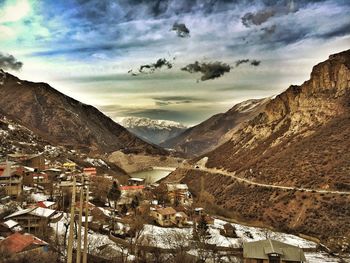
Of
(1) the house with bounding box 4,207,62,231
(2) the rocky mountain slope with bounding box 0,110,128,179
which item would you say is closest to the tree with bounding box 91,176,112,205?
(1) the house with bounding box 4,207,62,231

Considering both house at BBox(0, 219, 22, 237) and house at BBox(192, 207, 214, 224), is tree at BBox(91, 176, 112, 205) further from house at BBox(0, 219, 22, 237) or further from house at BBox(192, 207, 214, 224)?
house at BBox(0, 219, 22, 237)

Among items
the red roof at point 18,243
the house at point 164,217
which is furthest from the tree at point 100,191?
the red roof at point 18,243

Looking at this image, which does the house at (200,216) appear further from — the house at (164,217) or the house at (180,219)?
the house at (164,217)

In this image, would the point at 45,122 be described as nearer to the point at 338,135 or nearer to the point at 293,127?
the point at 293,127

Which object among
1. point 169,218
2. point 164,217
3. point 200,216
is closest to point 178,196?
point 200,216

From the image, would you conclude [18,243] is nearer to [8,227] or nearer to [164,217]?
[8,227]

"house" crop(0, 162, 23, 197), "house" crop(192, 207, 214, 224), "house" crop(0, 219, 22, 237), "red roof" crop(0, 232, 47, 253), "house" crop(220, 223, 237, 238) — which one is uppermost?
"house" crop(0, 162, 23, 197)

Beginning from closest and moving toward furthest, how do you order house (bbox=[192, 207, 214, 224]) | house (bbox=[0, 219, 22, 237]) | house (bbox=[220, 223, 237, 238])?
house (bbox=[0, 219, 22, 237]) < house (bbox=[220, 223, 237, 238]) < house (bbox=[192, 207, 214, 224])
